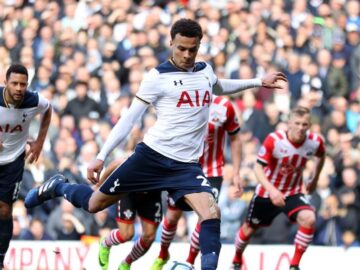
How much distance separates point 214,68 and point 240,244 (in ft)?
21.1

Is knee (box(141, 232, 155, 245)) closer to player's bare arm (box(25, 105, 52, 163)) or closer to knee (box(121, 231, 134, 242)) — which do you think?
knee (box(121, 231, 134, 242))

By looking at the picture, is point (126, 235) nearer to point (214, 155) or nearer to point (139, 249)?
point (139, 249)

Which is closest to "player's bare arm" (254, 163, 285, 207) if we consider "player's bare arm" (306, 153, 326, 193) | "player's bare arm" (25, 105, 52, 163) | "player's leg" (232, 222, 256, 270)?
"player's bare arm" (306, 153, 326, 193)

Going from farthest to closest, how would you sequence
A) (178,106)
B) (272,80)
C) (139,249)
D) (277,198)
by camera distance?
(139,249) < (277,198) < (272,80) < (178,106)

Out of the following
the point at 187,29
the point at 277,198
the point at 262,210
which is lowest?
the point at 262,210

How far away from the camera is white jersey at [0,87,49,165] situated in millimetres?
14320

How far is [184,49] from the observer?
1262cm

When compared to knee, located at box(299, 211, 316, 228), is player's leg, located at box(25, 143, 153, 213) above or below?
above

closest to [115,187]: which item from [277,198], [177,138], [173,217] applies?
[177,138]

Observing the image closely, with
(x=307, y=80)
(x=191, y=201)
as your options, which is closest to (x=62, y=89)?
(x=307, y=80)

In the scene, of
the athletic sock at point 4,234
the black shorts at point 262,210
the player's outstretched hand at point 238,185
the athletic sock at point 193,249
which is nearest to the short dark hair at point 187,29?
the player's outstretched hand at point 238,185

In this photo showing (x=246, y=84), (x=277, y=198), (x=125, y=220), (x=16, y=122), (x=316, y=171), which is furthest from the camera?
(x=316, y=171)

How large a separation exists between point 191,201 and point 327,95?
9.32 metres

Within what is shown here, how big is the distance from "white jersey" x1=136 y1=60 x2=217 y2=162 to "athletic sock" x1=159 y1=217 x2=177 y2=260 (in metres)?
3.02
